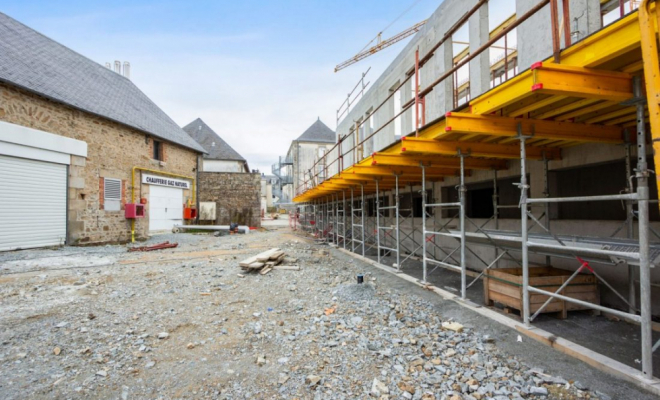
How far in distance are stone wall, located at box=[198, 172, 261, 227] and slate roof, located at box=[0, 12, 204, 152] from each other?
3.12m

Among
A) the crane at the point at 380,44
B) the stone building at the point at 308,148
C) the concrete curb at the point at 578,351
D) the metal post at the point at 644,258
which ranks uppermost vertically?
the crane at the point at 380,44

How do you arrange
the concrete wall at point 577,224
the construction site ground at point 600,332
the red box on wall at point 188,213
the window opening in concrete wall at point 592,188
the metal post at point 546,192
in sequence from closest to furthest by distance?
the construction site ground at point 600,332
the concrete wall at point 577,224
the window opening in concrete wall at point 592,188
the metal post at point 546,192
the red box on wall at point 188,213

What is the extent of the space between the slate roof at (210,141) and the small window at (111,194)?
54.0 ft

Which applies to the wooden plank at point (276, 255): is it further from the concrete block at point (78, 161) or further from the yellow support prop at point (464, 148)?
the concrete block at point (78, 161)

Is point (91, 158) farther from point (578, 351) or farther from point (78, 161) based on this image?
point (578, 351)

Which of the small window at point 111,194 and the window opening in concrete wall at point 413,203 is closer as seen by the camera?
the window opening in concrete wall at point 413,203

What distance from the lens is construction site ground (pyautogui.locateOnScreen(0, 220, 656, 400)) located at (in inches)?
116

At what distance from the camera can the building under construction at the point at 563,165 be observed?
8.92ft

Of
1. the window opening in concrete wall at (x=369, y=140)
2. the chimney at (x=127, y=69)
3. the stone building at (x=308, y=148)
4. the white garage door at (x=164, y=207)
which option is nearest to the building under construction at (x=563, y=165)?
the window opening in concrete wall at (x=369, y=140)

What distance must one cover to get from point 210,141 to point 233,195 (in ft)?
39.0

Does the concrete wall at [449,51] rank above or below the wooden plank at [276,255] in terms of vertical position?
above

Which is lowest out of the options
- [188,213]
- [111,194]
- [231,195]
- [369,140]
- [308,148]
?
[188,213]

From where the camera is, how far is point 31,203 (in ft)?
36.9

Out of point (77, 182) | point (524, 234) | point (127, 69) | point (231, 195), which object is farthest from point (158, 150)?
point (524, 234)
